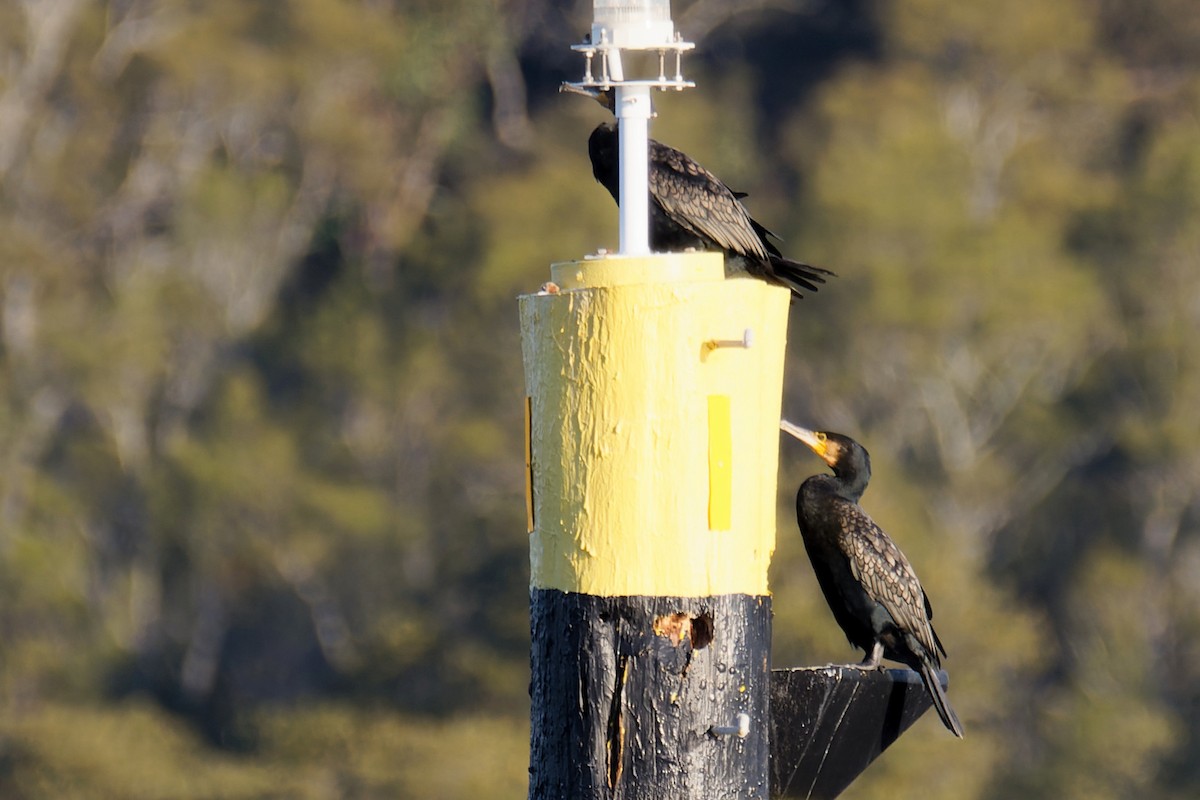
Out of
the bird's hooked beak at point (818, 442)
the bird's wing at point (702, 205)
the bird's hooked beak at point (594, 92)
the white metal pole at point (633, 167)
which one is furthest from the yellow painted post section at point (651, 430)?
the bird's wing at point (702, 205)

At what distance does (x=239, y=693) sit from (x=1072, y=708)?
36.6 feet

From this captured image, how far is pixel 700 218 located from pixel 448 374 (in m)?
26.8

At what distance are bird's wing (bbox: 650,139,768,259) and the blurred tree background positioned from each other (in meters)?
19.8

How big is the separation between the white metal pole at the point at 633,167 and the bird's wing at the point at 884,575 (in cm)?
277

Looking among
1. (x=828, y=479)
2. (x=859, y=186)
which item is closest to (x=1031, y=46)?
(x=859, y=186)

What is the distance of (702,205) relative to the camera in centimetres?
873

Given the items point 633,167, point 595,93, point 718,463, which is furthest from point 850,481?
point 718,463

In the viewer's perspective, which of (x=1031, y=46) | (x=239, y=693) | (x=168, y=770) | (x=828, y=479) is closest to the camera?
(x=828, y=479)

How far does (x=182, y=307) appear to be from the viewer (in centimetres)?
3559

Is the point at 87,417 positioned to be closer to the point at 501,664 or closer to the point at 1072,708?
the point at 501,664

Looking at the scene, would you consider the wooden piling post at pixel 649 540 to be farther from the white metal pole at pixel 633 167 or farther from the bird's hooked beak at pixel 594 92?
the bird's hooked beak at pixel 594 92

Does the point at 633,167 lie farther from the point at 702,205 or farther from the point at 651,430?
the point at 702,205

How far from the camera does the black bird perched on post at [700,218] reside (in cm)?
852

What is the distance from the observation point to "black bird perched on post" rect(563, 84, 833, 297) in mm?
8516
